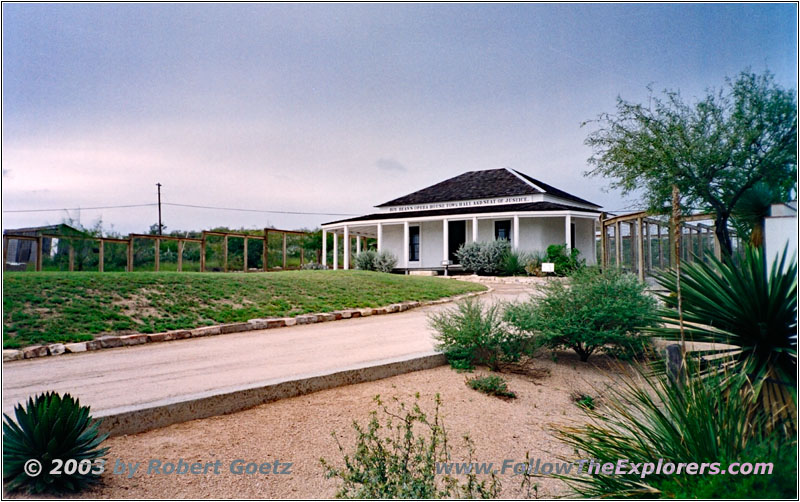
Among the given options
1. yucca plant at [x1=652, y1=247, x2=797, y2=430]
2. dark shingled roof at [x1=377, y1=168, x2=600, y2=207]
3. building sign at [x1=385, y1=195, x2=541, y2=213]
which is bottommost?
yucca plant at [x1=652, y1=247, x2=797, y2=430]

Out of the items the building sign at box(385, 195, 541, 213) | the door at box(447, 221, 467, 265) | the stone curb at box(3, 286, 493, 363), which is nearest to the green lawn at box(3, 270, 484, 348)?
the stone curb at box(3, 286, 493, 363)

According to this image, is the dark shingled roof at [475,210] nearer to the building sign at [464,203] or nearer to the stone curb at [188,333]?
the building sign at [464,203]

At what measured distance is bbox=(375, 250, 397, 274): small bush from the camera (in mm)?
23875

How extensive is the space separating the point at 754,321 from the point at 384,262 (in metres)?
20.7

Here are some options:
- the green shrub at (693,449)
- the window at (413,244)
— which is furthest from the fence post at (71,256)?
the window at (413,244)

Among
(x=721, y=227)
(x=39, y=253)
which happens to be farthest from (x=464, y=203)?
(x=39, y=253)

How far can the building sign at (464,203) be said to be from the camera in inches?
923

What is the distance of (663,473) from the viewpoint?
2.54 meters

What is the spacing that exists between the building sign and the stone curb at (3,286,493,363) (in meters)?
12.6

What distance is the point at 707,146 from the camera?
9.13 meters

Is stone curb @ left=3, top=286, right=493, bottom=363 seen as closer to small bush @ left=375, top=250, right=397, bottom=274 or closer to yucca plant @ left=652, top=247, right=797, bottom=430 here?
yucca plant @ left=652, top=247, right=797, bottom=430

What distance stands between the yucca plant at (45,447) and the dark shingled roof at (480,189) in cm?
2232

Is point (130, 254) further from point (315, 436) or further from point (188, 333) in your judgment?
point (315, 436)

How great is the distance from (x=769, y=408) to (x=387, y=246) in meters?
24.5
